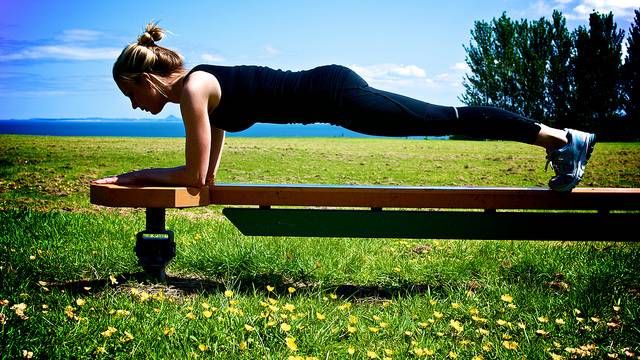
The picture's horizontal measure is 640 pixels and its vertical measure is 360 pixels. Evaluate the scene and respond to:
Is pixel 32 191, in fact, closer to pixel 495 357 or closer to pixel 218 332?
pixel 218 332

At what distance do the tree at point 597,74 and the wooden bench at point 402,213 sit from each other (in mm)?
36081

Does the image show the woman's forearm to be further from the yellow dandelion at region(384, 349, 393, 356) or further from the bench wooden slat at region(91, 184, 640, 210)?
the yellow dandelion at region(384, 349, 393, 356)

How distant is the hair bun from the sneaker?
249 cm

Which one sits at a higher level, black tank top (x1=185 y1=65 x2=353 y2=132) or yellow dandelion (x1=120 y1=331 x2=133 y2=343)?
black tank top (x1=185 y1=65 x2=353 y2=132)

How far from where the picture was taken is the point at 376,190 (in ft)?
11.8

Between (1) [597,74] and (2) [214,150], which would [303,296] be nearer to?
(2) [214,150]

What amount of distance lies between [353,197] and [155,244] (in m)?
1.32

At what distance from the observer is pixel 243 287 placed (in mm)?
4000

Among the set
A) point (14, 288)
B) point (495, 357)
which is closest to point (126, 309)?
point (14, 288)

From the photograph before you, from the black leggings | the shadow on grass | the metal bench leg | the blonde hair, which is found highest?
the blonde hair

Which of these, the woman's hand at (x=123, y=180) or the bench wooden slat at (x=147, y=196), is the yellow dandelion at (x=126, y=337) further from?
the woman's hand at (x=123, y=180)

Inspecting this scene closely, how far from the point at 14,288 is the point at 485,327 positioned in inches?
113

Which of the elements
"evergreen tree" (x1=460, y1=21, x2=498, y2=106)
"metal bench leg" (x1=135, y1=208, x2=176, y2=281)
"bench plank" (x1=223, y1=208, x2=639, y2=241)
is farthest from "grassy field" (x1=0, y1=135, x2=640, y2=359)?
"evergreen tree" (x1=460, y1=21, x2=498, y2=106)

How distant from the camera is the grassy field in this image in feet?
9.58
